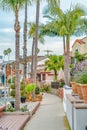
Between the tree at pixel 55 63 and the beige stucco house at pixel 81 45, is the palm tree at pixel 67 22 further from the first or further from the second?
the tree at pixel 55 63

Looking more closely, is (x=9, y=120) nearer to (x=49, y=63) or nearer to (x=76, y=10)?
(x=76, y=10)

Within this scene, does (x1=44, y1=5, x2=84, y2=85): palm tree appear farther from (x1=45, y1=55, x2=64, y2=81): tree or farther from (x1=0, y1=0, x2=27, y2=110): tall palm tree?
(x1=45, y1=55, x2=64, y2=81): tree

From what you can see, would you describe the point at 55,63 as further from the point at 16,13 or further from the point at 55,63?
the point at 16,13

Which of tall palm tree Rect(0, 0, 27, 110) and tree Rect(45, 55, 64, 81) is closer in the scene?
tall palm tree Rect(0, 0, 27, 110)

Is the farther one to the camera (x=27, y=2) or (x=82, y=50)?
(x=82, y=50)

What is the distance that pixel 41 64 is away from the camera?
257 feet

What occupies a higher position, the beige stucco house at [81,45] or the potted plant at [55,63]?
the beige stucco house at [81,45]

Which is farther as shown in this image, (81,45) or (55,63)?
(55,63)

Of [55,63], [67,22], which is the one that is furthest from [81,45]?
[67,22]

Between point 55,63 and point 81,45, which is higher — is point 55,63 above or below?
below

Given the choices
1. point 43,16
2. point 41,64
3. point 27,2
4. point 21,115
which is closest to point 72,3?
point 43,16

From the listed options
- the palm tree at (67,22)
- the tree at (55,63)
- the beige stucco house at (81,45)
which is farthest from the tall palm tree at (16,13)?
the tree at (55,63)

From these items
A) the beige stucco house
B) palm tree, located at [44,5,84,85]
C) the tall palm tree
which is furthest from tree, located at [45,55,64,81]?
the tall palm tree

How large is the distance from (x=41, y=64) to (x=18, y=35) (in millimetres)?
58337
